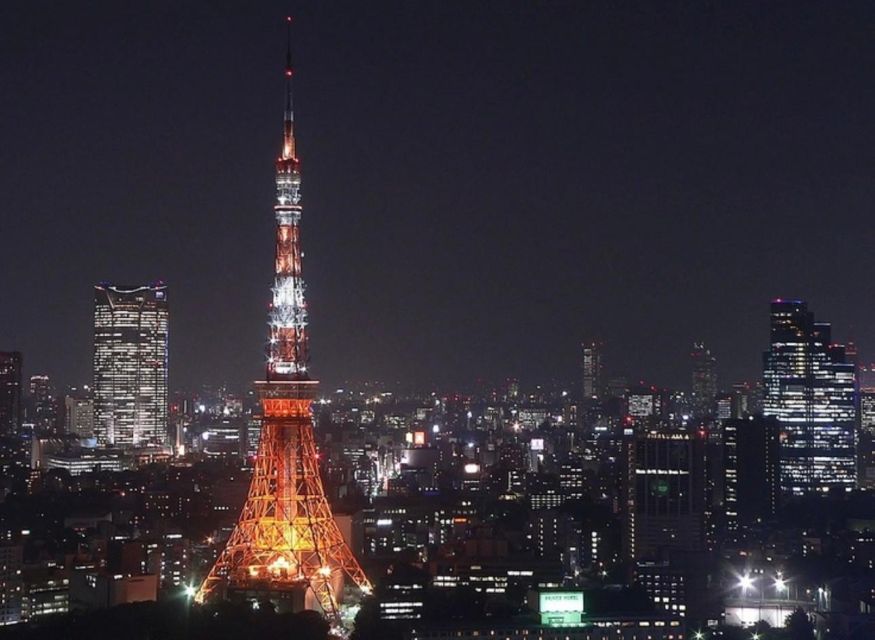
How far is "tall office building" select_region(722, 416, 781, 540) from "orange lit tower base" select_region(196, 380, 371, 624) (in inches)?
540

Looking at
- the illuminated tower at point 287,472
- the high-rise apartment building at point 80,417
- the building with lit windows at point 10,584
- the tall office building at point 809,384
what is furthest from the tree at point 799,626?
the high-rise apartment building at point 80,417

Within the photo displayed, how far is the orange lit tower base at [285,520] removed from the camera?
45.2 feet

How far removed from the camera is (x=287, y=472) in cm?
1389

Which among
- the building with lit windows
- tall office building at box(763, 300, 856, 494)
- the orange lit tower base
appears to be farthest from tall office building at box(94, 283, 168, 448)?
the orange lit tower base

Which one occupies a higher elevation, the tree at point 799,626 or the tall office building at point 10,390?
the tall office building at point 10,390

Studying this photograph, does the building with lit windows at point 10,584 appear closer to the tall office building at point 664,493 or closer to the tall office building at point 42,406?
the tall office building at point 664,493

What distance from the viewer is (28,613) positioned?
1565cm

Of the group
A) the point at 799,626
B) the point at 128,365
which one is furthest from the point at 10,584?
the point at 128,365

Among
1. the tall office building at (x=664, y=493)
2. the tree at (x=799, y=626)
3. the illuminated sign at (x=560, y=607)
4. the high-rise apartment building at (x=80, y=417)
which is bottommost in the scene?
the tree at (x=799, y=626)

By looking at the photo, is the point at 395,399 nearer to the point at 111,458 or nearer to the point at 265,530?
the point at 111,458

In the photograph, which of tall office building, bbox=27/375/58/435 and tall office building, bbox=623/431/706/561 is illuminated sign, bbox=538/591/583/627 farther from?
tall office building, bbox=27/375/58/435

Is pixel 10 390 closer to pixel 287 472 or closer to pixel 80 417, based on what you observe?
pixel 80 417

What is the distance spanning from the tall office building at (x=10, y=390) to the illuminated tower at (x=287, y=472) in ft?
81.6

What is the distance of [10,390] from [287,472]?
85.0 feet
